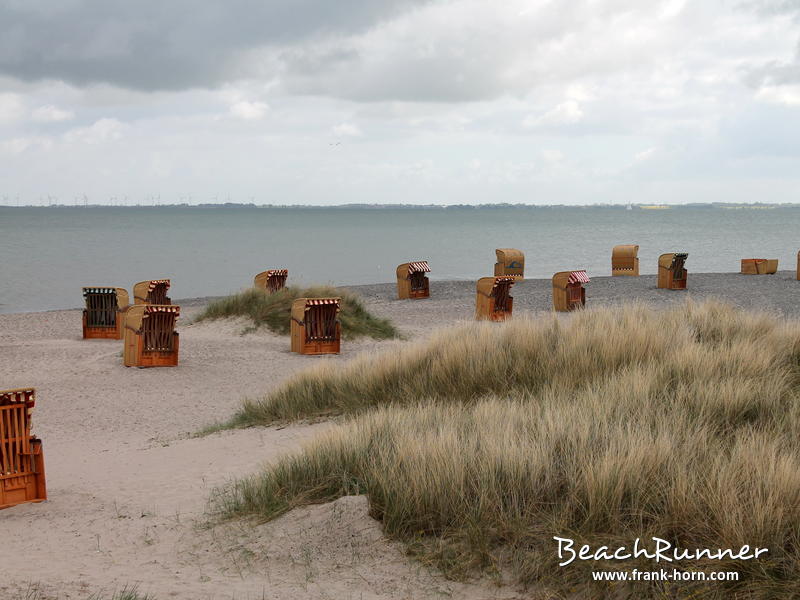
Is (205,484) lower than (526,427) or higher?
lower

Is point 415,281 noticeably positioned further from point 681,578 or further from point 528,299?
point 681,578

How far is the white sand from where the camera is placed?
424 centimetres

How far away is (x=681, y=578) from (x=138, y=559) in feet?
9.96

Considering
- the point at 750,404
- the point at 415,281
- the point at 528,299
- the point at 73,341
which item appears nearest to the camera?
the point at 750,404

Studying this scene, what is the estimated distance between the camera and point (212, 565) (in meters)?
4.61

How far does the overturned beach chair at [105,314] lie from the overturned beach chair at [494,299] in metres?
8.07

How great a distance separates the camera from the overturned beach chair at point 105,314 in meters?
17.2

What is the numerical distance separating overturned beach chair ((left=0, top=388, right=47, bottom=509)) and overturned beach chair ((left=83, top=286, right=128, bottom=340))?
11062 mm

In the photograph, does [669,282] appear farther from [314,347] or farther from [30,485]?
[30,485]

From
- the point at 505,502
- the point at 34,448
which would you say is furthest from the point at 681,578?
the point at 34,448

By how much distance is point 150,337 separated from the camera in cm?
1395

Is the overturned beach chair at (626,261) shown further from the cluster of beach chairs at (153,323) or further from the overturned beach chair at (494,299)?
the overturned beach chair at (494,299)

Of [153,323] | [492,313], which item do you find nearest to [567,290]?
[492,313]

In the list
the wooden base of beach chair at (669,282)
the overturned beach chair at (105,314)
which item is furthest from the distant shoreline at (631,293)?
the overturned beach chair at (105,314)
